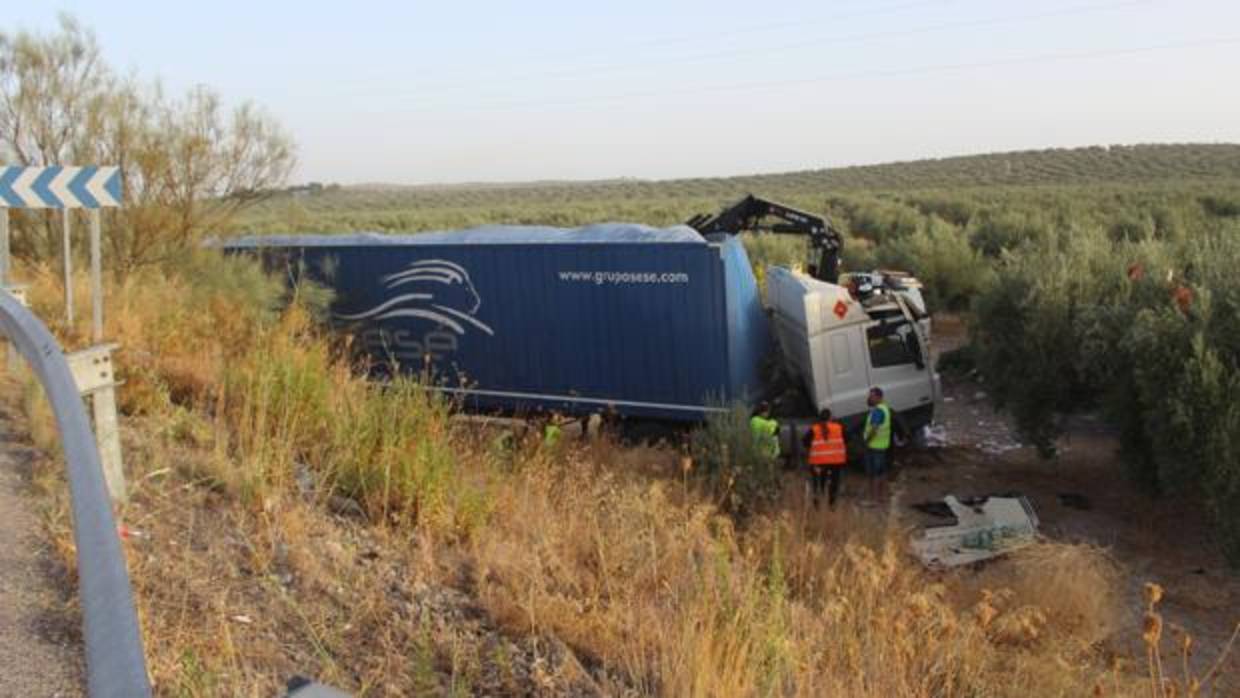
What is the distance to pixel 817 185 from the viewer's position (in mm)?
81938

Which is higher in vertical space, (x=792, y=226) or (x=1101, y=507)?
(x=792, y=226)

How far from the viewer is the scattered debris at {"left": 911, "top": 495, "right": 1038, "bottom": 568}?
988 centimetres

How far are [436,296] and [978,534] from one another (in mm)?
8832

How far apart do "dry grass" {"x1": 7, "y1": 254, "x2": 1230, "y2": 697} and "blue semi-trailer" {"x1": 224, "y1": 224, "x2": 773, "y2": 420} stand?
5510 mm

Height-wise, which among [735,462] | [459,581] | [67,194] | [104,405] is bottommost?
[735,462]

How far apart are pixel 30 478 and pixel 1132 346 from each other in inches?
404

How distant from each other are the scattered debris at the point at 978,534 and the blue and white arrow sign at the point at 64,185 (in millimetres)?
8079

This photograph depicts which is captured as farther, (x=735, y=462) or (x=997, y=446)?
(x=997, y=446)

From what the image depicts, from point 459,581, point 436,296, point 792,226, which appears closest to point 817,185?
point 792,226

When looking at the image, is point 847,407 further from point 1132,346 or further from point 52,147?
point 52,147

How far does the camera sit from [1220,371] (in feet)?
32.6

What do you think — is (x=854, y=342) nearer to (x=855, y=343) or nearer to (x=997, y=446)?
(x=855, y=343)

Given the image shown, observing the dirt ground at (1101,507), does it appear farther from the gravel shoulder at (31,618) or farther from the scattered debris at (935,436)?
the gravel shoulder at (31,618)

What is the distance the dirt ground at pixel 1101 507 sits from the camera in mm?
9438
